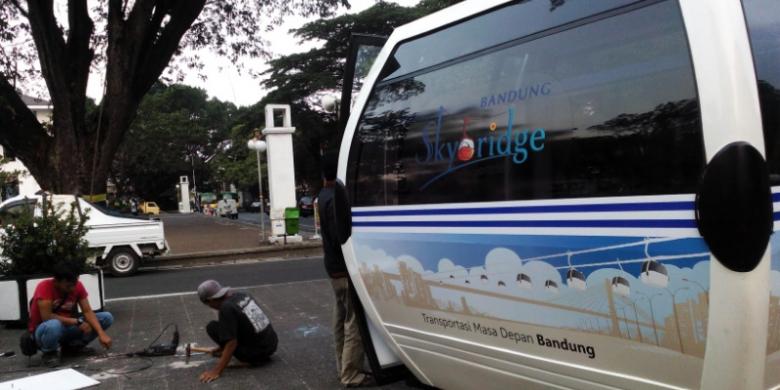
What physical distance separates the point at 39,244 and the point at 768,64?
24.1 feet

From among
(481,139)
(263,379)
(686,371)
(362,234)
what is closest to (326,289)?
(263,379)

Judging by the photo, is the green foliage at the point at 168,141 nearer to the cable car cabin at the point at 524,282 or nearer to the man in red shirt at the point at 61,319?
the man in red shirt at the point at 61,319

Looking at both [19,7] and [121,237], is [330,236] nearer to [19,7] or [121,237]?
[121,237]

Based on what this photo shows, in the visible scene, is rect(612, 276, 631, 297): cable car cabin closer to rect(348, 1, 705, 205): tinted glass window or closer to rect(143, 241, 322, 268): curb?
rect(348, 1, 705, 205): tinted glass window

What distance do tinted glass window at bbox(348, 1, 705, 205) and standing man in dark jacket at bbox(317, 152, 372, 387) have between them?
0.84 meters

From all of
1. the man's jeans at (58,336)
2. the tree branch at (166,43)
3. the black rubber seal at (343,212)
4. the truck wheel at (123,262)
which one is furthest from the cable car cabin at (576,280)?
the tree branch at (166,43)

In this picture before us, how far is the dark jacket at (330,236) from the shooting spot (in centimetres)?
435

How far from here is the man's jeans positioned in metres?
5.20

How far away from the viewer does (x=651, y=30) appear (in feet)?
7.59

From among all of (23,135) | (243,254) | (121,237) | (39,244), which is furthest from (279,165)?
(39,244)

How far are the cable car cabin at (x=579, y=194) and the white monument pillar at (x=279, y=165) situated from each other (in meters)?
11.6

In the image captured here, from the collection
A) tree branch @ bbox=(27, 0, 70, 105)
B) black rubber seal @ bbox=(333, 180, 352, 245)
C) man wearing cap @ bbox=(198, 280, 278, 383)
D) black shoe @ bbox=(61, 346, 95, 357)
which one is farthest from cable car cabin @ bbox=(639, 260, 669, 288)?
tree branch @ bbox=(27, 0, 70, 105)

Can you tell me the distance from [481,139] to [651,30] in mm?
946

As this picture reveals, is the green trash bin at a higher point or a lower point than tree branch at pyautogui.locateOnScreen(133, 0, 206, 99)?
lower
